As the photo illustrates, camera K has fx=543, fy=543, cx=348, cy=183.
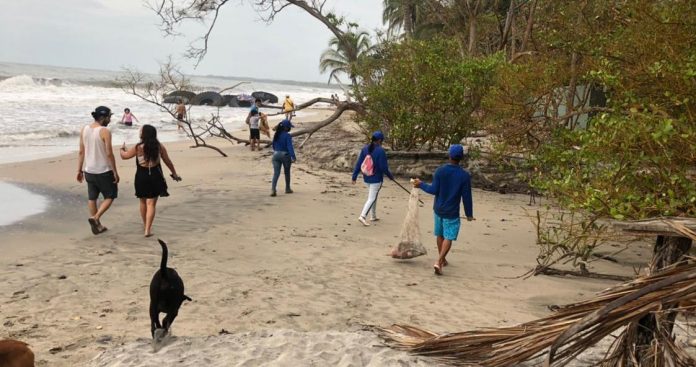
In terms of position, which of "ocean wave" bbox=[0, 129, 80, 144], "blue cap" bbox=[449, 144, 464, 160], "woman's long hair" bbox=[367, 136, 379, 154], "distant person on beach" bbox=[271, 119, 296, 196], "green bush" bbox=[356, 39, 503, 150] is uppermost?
"green bush" bbox=[356, 39, 503, 150]

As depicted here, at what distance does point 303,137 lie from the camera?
63.3ft

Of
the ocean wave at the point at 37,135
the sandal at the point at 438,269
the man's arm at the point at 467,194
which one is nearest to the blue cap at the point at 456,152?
the man's arm at the point at 467,194

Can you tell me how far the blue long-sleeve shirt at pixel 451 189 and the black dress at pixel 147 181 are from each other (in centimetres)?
349

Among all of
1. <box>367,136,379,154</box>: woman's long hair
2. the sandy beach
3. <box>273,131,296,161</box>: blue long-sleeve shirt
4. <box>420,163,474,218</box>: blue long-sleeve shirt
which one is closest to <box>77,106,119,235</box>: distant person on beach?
the sandy beach

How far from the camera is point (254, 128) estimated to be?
17.4 metres

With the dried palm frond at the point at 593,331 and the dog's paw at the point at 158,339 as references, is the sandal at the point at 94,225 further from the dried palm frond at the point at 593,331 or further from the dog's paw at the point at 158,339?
the dried palm frond at the point at 593,331

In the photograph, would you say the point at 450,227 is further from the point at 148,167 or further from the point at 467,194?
the point at 148,167

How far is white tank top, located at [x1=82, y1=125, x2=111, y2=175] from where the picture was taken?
708 centimetres

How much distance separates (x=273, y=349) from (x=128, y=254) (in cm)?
339

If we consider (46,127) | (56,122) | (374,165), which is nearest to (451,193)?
(374,165)

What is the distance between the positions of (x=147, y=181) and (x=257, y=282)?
94.4 inches

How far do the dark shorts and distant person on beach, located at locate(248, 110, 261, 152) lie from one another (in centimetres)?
961

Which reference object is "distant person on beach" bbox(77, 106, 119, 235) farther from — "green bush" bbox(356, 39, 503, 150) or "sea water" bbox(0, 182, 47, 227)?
"green bush" bbox(356, 39, 503, 150)

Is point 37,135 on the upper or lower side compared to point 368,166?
lower
